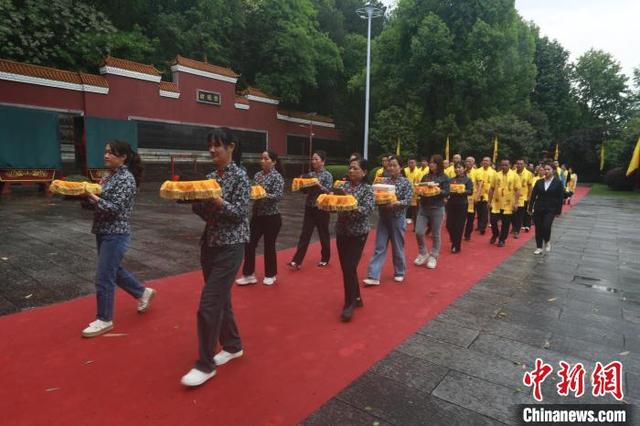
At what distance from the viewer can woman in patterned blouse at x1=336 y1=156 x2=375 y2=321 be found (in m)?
4.18

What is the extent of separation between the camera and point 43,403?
2.66m

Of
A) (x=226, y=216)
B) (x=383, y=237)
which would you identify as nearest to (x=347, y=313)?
(x=383, y=237)

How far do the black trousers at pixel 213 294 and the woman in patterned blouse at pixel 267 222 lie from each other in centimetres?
210

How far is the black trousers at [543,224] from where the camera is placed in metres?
7.57

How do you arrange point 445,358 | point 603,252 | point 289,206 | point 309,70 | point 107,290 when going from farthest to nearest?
point 309,70 < point 289,206 < point 603,252 < point 107,290 < point 445,358

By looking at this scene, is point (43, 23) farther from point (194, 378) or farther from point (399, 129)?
point (399, 129)

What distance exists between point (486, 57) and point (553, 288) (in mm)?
19259

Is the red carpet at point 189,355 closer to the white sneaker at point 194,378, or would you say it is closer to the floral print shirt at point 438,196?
the white sneaker at point 194,378

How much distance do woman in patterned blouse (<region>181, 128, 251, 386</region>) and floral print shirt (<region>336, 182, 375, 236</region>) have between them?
137 cm

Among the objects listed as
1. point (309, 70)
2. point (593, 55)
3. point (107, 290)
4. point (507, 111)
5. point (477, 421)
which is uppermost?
point (593, 55)

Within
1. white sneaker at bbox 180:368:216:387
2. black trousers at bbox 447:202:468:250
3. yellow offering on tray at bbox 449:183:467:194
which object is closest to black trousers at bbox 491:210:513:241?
black trousers at bbox 447:202:468:250

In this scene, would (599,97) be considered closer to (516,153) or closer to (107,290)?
(516,153)


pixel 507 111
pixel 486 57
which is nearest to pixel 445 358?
pixel 486 57

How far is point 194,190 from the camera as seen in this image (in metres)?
2.65
